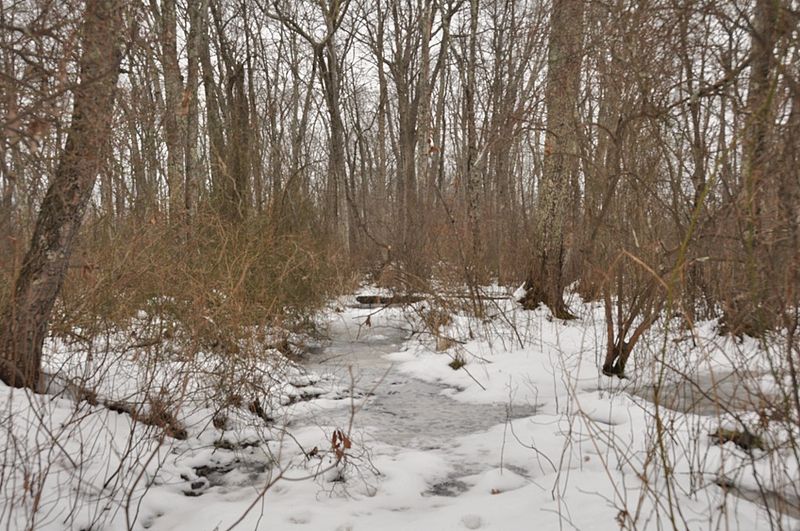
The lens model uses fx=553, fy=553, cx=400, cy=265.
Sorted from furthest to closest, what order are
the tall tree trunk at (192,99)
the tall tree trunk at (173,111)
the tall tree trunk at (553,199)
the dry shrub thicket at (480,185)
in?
the tall tree trunk at (192,99)
the tall tree trunk at (553,199)
the tall tree trunk at (173,111)
the dry shrub thicket at (480,185)

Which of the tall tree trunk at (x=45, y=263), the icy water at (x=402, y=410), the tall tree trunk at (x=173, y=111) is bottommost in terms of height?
the icy water at (x=402, y=410)

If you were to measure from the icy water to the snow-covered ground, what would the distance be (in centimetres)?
2

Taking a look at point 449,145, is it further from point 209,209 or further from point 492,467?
point 492,467

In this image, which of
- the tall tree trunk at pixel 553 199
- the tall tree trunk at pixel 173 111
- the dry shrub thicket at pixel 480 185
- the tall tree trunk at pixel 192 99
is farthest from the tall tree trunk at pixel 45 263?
the tall tree trunk at pixel 553 199

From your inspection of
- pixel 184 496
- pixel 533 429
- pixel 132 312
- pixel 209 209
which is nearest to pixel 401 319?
pixel 209 209

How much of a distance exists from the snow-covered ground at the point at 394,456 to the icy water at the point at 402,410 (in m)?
0.02

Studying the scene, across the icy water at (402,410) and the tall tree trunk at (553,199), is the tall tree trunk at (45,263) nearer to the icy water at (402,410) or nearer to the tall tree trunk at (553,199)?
the icy water at (402,410)

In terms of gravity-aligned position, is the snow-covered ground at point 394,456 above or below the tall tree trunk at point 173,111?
below

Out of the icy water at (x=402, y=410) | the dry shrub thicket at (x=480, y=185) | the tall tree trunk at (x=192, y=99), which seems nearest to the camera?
the dry shrub thicket at (x=480, y=185)

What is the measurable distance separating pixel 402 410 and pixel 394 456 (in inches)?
41.2

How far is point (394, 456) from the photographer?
10.9 feet

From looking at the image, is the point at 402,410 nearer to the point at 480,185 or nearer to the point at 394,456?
the point at 394,456

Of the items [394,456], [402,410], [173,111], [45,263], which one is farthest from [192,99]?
[394,456]

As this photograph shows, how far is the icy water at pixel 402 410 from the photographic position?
3.79m
